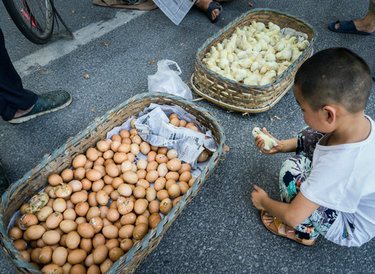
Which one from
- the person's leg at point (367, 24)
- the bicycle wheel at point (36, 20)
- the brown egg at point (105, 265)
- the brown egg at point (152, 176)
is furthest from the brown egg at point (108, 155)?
the person's leg at point (367, 24)

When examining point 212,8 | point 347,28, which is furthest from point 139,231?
point 347,28

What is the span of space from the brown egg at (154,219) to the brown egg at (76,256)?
0.30m

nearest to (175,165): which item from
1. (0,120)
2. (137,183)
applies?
(137,183)

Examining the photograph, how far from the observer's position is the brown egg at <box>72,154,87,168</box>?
141cm

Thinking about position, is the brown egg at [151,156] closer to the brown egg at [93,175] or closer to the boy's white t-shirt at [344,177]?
the brown egg at [93,175]

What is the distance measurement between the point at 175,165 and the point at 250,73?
3.30ft

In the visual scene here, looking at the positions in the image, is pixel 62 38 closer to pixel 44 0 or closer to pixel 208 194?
pixel 44 0

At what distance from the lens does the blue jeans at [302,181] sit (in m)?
1.12

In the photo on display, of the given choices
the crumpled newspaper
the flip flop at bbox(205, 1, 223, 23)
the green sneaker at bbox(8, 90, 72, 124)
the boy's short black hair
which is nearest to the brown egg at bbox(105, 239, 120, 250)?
the crumpled newspaper

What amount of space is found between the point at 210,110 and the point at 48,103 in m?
1.15

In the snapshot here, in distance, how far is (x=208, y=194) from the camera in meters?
1.52

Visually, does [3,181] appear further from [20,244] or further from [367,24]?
[367,24]

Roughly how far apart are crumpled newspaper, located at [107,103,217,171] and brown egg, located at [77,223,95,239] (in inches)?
22.5

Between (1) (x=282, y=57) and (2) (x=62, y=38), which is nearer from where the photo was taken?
(1) (x=282, y=57)
